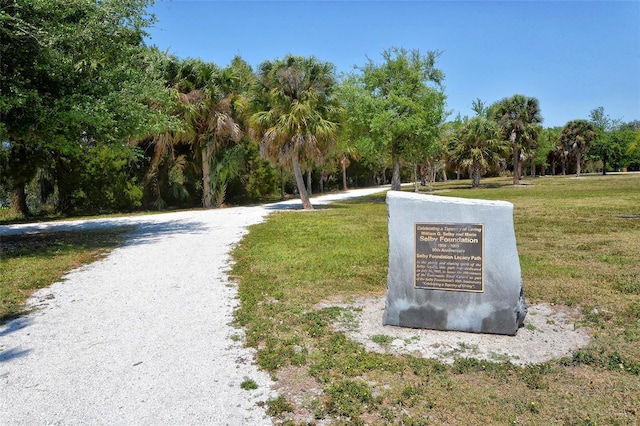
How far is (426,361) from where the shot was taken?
4.11 metres

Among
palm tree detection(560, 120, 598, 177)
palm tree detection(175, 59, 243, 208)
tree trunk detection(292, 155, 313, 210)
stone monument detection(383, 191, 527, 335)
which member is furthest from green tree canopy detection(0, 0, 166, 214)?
palm tree detection(560, 120, 598, 177)

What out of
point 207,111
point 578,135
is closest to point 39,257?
point 207,111

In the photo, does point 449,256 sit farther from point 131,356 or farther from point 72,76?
point 72,76

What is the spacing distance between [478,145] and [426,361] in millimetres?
46714

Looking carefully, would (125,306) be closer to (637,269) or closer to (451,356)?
(451,356)

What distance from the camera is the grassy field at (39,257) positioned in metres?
Answer: 6.53

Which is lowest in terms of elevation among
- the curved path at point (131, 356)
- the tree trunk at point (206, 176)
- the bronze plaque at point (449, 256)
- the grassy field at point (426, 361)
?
the grassy field at point (426, 361)

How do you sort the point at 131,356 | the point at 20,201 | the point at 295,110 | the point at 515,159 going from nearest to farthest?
the point at 131,356 → the point at 295,110 → the point at 20,201 → the point at 515,159

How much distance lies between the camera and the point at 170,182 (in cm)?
2677

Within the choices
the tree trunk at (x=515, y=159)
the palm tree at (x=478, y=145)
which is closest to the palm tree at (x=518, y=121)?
the tree trunk at (x=515, y=159)

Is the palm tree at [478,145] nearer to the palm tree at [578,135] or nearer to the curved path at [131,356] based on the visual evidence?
the palm tree at [578,135]

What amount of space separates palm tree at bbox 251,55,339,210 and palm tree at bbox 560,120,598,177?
177 ft

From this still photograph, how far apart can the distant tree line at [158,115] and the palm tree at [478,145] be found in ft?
52.5

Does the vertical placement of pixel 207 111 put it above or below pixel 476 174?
above
